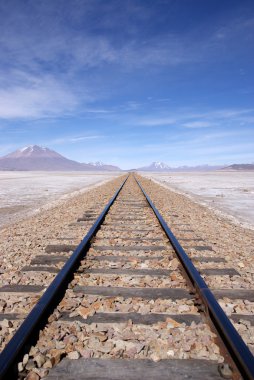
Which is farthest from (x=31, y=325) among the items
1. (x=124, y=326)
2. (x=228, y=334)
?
(x=228, y=334)

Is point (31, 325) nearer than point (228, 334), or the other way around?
point (228, 334)

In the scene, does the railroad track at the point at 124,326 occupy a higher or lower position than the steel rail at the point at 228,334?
lower

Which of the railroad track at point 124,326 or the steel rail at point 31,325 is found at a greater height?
the steel rail at point 31,325

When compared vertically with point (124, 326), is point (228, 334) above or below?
above

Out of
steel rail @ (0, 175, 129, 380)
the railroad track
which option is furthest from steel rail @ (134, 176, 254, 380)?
steel rail @ (0, 175, 129, 380)

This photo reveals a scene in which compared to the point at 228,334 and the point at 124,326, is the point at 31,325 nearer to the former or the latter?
the point at 124,326

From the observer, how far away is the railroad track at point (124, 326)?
8.69 feet

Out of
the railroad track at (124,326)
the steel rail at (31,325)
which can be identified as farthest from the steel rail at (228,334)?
the steel rail at (31,325)

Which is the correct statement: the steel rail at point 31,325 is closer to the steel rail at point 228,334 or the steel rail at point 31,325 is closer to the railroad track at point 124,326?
the railroad track at point 124,326

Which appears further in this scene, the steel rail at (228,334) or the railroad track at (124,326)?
the railroad track at (124,326)

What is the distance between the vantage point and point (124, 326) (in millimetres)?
3410

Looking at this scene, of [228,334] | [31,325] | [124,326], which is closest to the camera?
[228,334]

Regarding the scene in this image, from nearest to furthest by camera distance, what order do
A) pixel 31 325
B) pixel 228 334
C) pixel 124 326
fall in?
pixel 228 334, pixel 31 325, pixel 124 326

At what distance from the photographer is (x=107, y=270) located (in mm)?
5055
